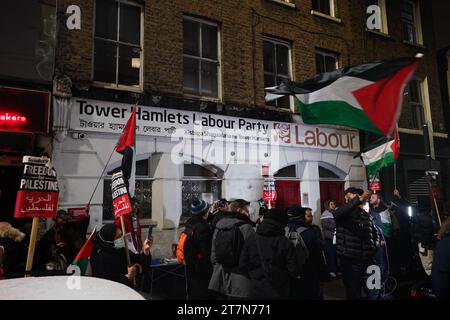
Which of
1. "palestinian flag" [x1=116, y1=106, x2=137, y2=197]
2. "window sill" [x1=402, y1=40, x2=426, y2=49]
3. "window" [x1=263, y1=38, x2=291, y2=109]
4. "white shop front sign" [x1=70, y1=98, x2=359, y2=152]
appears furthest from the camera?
"window sill" [x1=402, y1=40, x2=426, y2=49]

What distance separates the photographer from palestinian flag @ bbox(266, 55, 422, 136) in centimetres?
379

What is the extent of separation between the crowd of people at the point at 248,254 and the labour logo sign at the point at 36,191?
0.28 m

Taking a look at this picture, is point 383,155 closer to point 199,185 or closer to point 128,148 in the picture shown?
point 199,185

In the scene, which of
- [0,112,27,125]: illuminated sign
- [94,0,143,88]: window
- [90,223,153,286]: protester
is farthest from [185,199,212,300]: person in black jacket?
[94,0,143,88]: window

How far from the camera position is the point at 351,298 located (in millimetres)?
5141

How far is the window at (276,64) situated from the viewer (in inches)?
398

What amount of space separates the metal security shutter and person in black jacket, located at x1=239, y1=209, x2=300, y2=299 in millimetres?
9708

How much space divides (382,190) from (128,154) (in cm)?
915

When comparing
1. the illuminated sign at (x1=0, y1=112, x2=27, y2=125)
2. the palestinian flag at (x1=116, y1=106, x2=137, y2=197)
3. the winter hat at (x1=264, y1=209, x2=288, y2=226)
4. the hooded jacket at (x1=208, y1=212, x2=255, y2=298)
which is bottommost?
the hooded jacket at (x1=208, y1=212, x2=255, y2=298)

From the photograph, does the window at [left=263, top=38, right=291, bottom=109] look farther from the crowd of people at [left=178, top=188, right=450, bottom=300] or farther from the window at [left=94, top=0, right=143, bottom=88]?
the crowd of people at [left=178, top=188, right=450, bottom=300]

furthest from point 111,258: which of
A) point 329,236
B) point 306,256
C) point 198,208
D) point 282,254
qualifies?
point 329,236

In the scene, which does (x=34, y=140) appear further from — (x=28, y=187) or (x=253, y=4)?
(x=253, y=4)

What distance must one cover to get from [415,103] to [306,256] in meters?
11.0
